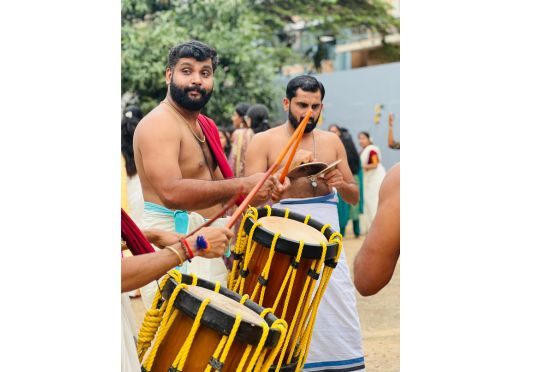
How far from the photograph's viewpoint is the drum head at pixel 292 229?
3.04 metres

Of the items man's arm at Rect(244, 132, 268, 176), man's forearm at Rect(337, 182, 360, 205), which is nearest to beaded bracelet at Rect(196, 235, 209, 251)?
man's arm at Rect(244, 132, 268, 176)

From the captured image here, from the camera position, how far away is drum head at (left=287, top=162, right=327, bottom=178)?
3859mm

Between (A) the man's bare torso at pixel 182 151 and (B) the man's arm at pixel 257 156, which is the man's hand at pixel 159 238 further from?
(B) the man's arm at pixel 257 156

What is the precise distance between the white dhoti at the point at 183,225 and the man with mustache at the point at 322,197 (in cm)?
40

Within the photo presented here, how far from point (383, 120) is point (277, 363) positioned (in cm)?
994

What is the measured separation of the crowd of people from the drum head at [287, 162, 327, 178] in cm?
7

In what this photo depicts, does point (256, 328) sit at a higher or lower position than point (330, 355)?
higher

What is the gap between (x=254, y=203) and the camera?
380cm

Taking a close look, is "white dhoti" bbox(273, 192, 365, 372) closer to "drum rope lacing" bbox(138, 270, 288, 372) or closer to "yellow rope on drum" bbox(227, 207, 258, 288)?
"yellow rope on drum" bbox(227, 207, 258, 288)

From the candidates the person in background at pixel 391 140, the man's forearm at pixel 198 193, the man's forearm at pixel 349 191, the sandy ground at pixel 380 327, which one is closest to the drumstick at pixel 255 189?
the man's forearm at pixel 198 193

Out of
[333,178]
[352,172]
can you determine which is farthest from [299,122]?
[352,172]

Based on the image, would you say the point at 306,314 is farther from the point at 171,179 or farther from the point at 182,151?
the point at 182,151
